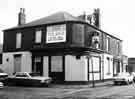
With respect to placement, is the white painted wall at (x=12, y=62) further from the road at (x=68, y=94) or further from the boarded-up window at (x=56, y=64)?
the road at (x=68, y=94)

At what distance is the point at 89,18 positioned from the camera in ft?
98.7

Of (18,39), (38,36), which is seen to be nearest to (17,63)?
Answer: (18,39)

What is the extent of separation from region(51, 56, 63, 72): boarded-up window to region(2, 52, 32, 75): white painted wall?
11.6 ft

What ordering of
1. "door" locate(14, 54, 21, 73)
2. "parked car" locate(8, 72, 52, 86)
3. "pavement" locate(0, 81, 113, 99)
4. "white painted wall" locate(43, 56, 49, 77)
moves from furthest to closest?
"door" locate(14, 54, 21, 73) < "white painted wall" locate(43, 56, 49, 77) < "parked car" locate(8, 72, 52, 86) < "pavement" locate(0, 81, 113, 99)

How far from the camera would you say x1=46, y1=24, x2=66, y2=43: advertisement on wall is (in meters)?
25.6

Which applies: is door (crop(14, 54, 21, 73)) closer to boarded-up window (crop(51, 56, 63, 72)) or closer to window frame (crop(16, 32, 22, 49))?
window frame (crop(16, 32, 22, 49))

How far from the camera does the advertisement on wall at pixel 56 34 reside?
25.6 metres

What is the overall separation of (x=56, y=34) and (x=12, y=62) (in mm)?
8072

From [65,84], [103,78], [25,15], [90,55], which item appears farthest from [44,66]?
[25,15]

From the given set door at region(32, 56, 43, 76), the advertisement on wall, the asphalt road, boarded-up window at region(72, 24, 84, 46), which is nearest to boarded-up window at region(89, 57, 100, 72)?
boarded-up window at region(72, 24, 84, 46)

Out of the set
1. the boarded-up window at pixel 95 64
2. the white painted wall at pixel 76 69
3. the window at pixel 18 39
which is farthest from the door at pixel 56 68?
the window at pixel 18 39

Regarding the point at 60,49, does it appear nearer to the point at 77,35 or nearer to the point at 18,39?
the point at 77,35

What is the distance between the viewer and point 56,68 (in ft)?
83.7

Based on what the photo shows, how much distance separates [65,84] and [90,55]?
459cm
